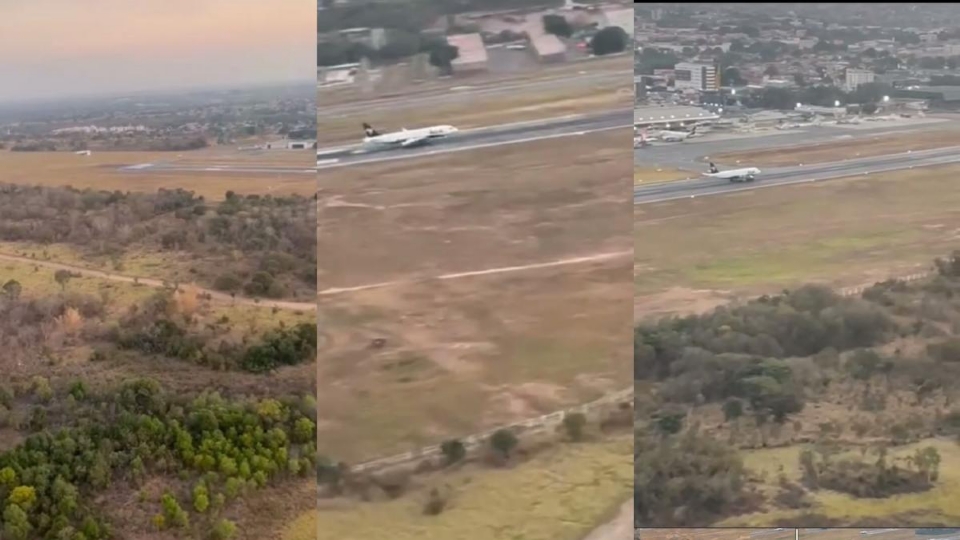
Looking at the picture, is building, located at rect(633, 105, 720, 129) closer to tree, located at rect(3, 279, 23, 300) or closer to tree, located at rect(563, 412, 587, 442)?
tree, located at rect(563, 412, 587, 442)

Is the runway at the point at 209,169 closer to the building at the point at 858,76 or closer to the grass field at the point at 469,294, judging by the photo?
the grass field at the point at 469,294

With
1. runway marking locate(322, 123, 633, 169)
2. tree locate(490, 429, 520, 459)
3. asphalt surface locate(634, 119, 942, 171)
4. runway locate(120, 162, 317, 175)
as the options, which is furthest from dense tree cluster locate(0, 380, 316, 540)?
asphalt surface locate(634, 119, 942, 171)

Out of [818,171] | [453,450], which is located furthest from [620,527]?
[818,171]

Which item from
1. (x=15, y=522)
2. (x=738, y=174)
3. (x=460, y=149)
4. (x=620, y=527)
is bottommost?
(x=620, y=527)

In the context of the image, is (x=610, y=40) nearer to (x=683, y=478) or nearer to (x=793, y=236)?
(x=793, y=236)

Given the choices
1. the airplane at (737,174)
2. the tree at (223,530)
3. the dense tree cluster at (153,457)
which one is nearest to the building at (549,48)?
the airplane at (737,174)

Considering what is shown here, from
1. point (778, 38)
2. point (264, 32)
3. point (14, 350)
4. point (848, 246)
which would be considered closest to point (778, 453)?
point (848, 246)
